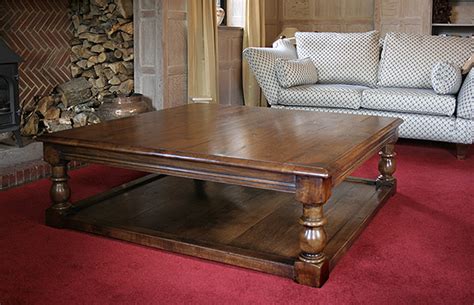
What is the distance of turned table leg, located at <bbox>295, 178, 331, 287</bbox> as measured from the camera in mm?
1902

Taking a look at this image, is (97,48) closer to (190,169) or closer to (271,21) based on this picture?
(190,169)

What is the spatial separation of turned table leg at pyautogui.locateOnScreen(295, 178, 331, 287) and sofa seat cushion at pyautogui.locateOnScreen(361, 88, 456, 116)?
2.41m

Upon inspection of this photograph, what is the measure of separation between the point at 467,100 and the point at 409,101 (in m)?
0.40

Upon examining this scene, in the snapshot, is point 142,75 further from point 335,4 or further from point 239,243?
point 335,4

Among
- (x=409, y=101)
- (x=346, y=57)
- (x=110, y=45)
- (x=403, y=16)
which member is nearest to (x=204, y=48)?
(x=110, y=45)

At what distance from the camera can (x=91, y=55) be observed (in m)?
4.63

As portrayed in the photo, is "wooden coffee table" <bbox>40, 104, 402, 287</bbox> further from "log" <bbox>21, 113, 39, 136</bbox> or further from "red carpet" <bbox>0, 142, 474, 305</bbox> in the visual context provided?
"log" <bbox>21, 113, 39, 136</bbox>

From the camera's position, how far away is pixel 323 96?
14.6 feet

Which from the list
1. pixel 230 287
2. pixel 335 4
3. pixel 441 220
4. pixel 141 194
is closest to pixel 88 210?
pixel 141 194

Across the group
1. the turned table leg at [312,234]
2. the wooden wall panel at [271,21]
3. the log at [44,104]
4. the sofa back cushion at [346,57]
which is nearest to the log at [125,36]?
the log at [44,104]

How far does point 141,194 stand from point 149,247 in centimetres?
66

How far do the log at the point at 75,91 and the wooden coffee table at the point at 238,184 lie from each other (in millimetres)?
1569

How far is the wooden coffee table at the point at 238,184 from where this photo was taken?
1.99m

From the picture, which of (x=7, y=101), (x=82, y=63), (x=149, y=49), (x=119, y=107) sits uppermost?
(x=149, y=49)
